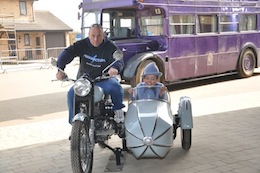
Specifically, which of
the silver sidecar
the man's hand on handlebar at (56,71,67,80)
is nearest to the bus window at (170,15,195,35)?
the silver sidecar

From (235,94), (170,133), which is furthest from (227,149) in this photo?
(235,94)

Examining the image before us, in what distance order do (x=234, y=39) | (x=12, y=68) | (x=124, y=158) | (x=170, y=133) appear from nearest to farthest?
1. (x=170, y=133)
2. (x=124, y=158)
3. (x=234, y=39)
4. (x=12, y=68)

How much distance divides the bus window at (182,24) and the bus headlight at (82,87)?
678cm

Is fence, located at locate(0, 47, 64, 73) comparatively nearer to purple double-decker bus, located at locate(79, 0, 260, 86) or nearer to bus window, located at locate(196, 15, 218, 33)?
purple double-decker bus, located at locate(79, 0, 260, 86)

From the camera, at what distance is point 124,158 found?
478 centimetres

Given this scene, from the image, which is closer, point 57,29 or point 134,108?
point 134,108

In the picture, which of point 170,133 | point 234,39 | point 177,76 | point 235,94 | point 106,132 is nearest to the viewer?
point 170,133

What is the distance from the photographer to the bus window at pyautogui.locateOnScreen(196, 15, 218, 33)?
36.8ft

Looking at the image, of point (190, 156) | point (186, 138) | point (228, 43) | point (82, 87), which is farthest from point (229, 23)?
point (82, 87)

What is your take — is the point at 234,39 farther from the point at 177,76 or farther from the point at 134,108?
the point at 134,108

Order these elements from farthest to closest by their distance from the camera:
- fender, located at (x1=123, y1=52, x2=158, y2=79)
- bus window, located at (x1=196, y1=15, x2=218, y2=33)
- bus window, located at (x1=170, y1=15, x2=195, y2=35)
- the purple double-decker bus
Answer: bus window, located at (x1=196, y1=15, x2=218, y2=33) < bus window, located at (x1=170, y1=15, x2=195, y2=35) < the purple double-decker bus < fender, located at (x1=123, y1=52, x2=158, y2=79)

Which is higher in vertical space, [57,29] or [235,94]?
[57,29]

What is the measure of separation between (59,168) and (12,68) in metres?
16.6

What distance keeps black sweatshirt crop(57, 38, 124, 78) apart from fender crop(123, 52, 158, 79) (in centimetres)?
471
